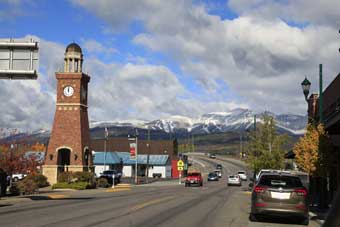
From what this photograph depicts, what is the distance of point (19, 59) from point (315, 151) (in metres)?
15.1

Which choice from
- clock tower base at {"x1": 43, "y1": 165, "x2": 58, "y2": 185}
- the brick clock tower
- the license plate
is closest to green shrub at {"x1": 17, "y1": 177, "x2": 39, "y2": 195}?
the brick clock tower

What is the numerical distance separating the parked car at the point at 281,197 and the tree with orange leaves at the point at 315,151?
5.70 metres

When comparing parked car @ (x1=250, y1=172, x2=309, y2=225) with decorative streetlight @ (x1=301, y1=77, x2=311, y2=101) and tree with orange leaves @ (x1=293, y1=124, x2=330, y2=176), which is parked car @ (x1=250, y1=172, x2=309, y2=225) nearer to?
tree with orange leaves @ (x1=293, y1=124, x2=330, y2=176)

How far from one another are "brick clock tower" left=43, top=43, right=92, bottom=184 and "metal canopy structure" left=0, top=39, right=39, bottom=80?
107ft

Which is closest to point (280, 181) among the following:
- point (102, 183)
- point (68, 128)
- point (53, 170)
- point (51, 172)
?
point (102, 183)

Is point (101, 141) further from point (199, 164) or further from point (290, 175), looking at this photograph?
point (290, 175)

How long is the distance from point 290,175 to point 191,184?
42951 mm

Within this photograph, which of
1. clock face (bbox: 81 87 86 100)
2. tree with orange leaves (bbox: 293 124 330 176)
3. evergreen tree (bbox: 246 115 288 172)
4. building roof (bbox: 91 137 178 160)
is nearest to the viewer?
tree with orange leaves (bbox: 293 124 330 176)

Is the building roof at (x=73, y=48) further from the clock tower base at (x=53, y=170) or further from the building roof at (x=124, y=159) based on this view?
the building roof at (x=124, y=159)

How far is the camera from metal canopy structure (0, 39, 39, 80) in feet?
85.2

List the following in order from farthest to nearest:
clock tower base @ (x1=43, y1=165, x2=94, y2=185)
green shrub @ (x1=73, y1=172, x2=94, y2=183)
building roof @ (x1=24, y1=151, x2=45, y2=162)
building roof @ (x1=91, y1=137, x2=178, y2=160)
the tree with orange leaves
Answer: building roof @ (x1=91, y1=137, x2=178, y2=160) → clock tower base @ (x1=43, y1=165, x2=94, y2=185) → green shrub @ (x1=73, y1=172, x2=94, y2=183) → building roof @ (x1=24, y1=151, x2=45, y2=162) → the tree with orange leaves

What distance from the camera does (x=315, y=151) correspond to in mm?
23234

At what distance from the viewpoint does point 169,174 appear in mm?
107750

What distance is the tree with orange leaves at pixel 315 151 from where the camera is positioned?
22219 millimetres
